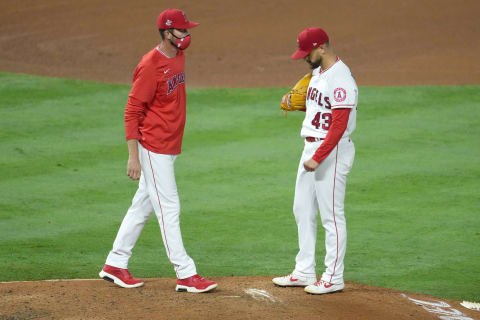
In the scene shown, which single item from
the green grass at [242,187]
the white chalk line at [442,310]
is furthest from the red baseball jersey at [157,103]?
the white chalk line at [442,310]

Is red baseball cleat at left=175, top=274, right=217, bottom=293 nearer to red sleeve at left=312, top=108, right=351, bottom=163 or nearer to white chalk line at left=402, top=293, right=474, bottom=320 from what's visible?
red sleeve at left=312, top=108, right=351, bottom=163

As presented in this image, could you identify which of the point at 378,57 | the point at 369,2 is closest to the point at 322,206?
the point at 378,57

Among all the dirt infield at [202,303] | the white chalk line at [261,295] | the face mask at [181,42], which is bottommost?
the dirt infield at [202,303]

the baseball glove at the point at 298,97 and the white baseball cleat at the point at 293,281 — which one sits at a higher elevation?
the baseball glove at the point at 298,97

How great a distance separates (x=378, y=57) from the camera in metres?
17.1

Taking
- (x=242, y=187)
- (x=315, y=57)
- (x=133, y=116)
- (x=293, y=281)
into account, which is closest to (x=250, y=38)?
Result: (x=242, y=187)

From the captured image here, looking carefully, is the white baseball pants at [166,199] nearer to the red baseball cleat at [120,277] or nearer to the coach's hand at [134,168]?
the coach's hand at [134,168]

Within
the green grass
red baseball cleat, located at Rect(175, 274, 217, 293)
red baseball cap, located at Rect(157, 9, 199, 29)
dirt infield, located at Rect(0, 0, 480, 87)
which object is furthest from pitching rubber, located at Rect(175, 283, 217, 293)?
dirt infield, located at Rect(0, 0, 480, 87)

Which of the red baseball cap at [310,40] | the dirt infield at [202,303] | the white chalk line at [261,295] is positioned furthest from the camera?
the red baseball cap at [310,40]

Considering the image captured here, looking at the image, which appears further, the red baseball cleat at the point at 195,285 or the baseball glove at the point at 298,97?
the baseball glove at the point at 298,97

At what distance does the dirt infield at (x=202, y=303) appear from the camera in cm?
497

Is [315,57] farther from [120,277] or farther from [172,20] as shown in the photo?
[120,277]

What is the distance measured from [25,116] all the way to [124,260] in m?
6.85

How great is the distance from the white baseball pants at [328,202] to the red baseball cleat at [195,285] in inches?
27.6
